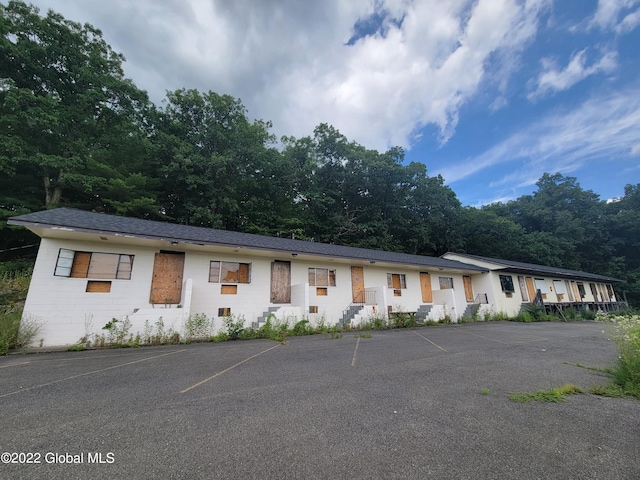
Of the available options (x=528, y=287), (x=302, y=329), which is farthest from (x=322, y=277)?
(x=528, y=287)

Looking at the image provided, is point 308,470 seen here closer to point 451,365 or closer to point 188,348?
point 451,365

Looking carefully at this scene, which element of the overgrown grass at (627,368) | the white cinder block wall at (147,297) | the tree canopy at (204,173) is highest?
the tree canopy at (204,173)

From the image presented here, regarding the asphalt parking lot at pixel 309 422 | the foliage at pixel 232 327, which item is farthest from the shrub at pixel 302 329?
the asphalt parking lot at pixel 309 422

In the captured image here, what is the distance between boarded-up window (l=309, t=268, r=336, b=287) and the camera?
13.2 m

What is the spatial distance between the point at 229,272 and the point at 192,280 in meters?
1.61

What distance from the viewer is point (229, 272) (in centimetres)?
1115

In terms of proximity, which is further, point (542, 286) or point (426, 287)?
point (542, 286)

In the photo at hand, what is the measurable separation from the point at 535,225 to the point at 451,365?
47732 mm

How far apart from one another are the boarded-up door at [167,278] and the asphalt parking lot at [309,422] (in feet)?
12.9

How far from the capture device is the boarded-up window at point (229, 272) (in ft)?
35.5

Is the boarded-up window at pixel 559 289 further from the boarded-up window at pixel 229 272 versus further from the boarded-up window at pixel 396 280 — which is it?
the boarded-up window at pixel 229 272

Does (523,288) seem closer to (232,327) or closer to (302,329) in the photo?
(302,329)

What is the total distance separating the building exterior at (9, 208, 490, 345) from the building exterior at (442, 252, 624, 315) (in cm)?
531

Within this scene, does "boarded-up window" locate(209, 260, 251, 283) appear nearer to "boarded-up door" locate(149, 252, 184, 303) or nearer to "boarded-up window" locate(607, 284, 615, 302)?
"boarded-up door" locate(149, 252, 184, 303)
